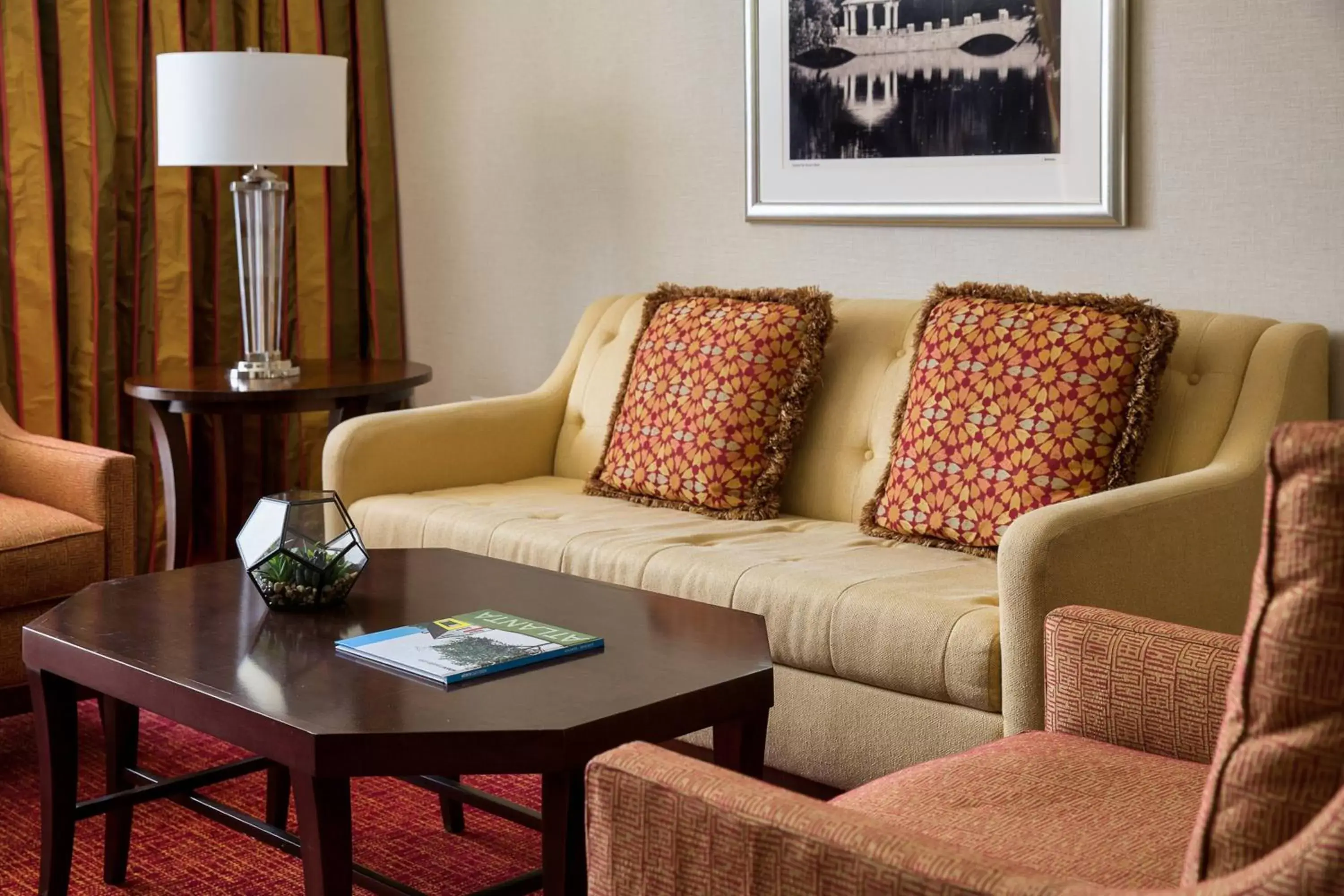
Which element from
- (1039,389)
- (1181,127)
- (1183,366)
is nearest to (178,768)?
(1039,389)

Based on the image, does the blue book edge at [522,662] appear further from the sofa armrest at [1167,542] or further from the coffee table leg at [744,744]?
the sofa armrest at [1167,542]

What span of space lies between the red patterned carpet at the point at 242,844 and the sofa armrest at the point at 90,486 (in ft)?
1.44

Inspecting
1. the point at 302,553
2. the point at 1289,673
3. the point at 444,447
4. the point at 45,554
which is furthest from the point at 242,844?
the point at 1289,673

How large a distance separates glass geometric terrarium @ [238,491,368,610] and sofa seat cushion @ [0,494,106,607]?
90 centimetres

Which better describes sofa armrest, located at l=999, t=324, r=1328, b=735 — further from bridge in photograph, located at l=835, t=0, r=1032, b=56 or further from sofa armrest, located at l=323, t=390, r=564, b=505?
sofa armrest, located at l=323, t=390, r=564, b=505

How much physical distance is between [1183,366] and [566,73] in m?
2.03

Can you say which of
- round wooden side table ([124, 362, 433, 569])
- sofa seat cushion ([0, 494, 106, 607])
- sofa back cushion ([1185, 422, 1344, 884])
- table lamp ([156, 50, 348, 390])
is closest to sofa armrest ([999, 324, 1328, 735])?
sofa back cushion ([1185, 422, 1344, 884])

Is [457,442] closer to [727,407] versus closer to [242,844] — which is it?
[727,407]

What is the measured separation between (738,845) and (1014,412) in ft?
5.51

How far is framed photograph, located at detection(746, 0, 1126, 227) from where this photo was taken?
3.12m

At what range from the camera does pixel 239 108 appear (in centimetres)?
365

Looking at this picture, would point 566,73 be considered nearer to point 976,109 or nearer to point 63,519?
point 976,109

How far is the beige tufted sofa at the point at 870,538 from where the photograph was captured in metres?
2.30

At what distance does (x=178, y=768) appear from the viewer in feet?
9.68
